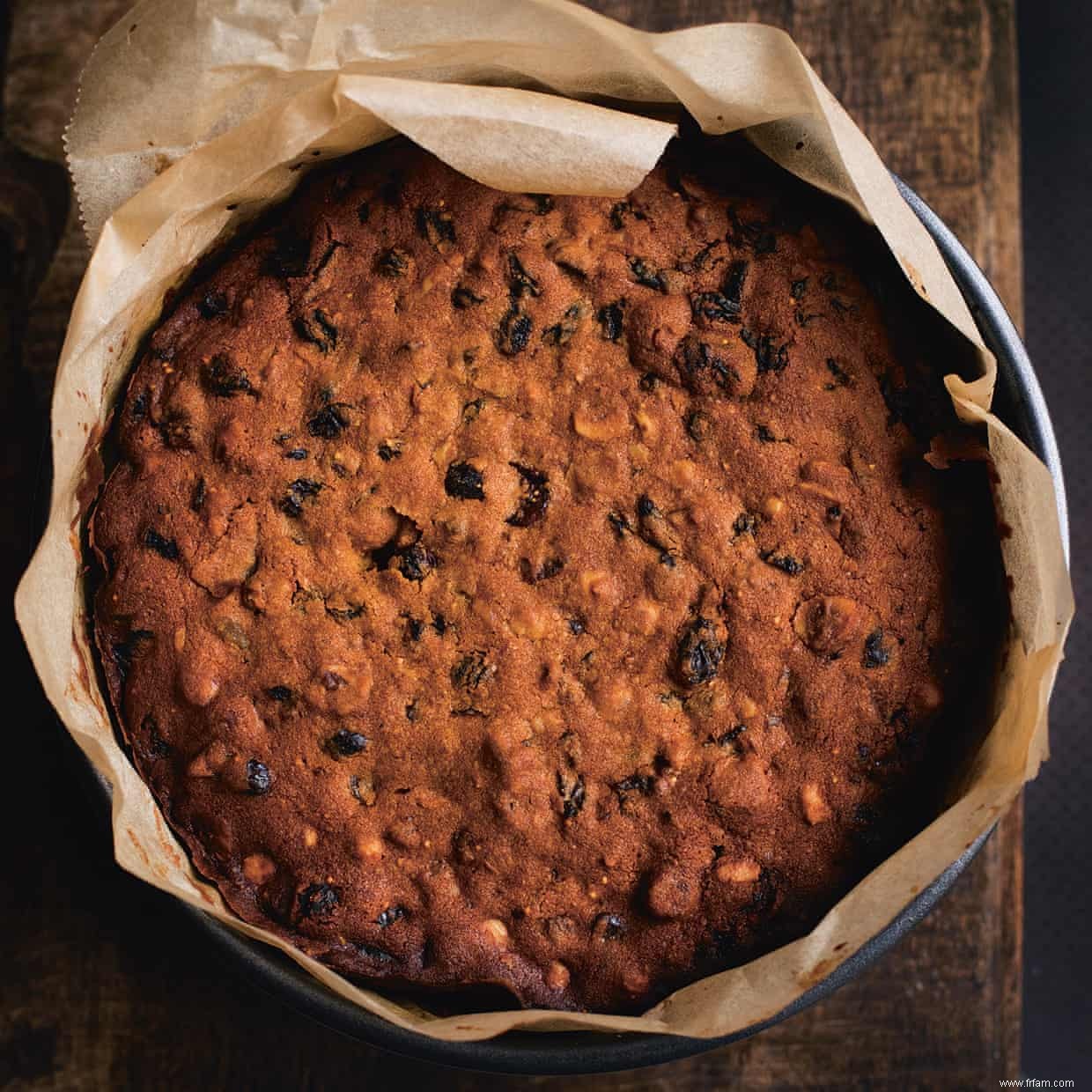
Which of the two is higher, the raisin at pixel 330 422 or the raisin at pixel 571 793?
the raisin at pixel 330 422

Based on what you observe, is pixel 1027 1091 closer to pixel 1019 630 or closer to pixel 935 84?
pixel 1019 630

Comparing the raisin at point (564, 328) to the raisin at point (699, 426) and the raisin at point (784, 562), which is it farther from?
the raisin at point (784, 562)

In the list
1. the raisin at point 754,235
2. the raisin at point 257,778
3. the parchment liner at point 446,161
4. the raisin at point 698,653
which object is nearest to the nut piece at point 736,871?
the parchment liner at point 446,161

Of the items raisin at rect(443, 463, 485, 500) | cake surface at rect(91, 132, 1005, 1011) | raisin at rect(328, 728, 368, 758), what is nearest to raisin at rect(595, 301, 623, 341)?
cake surface at rect(91, 132, 1005, 1011)

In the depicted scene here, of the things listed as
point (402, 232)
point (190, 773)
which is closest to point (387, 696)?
point (190, 773)

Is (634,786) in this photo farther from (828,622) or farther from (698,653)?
(828,622)

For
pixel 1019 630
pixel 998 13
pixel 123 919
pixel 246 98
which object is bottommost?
pixel 123 919

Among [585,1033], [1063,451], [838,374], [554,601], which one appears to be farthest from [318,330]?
[1063,451]
